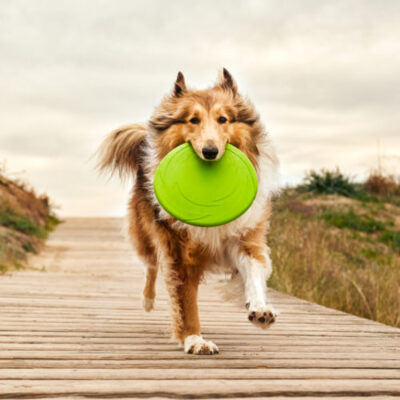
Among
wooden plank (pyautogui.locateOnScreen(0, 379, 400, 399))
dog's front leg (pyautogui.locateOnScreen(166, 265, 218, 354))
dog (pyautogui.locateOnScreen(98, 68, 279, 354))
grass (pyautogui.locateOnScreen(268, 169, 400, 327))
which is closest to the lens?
wooden plank (pyautogui.locateOnScreen(0, 379, 400, 399))

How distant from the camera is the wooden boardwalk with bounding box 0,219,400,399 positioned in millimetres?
2947

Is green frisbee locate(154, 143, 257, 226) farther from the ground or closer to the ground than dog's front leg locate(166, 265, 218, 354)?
farther from the ground

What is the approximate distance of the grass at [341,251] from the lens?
7.38 metres

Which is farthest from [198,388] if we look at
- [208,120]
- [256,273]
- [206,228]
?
[208,120]

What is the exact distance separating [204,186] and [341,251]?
32.7ft

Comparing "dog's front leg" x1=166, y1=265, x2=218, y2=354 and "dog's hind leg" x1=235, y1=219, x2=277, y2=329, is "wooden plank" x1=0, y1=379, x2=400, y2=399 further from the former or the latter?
"dog's front leg" x1=166, y1=265, x2=218, y2=354

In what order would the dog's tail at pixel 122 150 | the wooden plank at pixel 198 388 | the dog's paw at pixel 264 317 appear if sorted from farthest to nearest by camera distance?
the dog's tail at pixel 122 150
the dog's paw at pixel 264 317
the wooden plank at pixel 198 388

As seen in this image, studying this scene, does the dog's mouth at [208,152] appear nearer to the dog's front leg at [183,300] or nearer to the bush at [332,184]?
the dog's front leg at [183,300]

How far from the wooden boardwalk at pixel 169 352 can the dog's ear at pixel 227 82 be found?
1875 mm

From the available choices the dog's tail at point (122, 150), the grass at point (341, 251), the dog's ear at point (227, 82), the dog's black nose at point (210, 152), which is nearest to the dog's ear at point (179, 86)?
the dog's ear at point (227, 82)

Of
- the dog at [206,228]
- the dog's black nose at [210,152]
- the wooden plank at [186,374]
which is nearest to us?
the wooden plank at [186,374]

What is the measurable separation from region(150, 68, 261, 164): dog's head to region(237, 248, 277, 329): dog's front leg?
73 cm

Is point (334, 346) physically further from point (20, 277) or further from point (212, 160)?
point (20, 277)

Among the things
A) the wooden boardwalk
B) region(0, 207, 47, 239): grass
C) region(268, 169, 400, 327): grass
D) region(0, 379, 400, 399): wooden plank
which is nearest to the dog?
the wooden boardwalk
